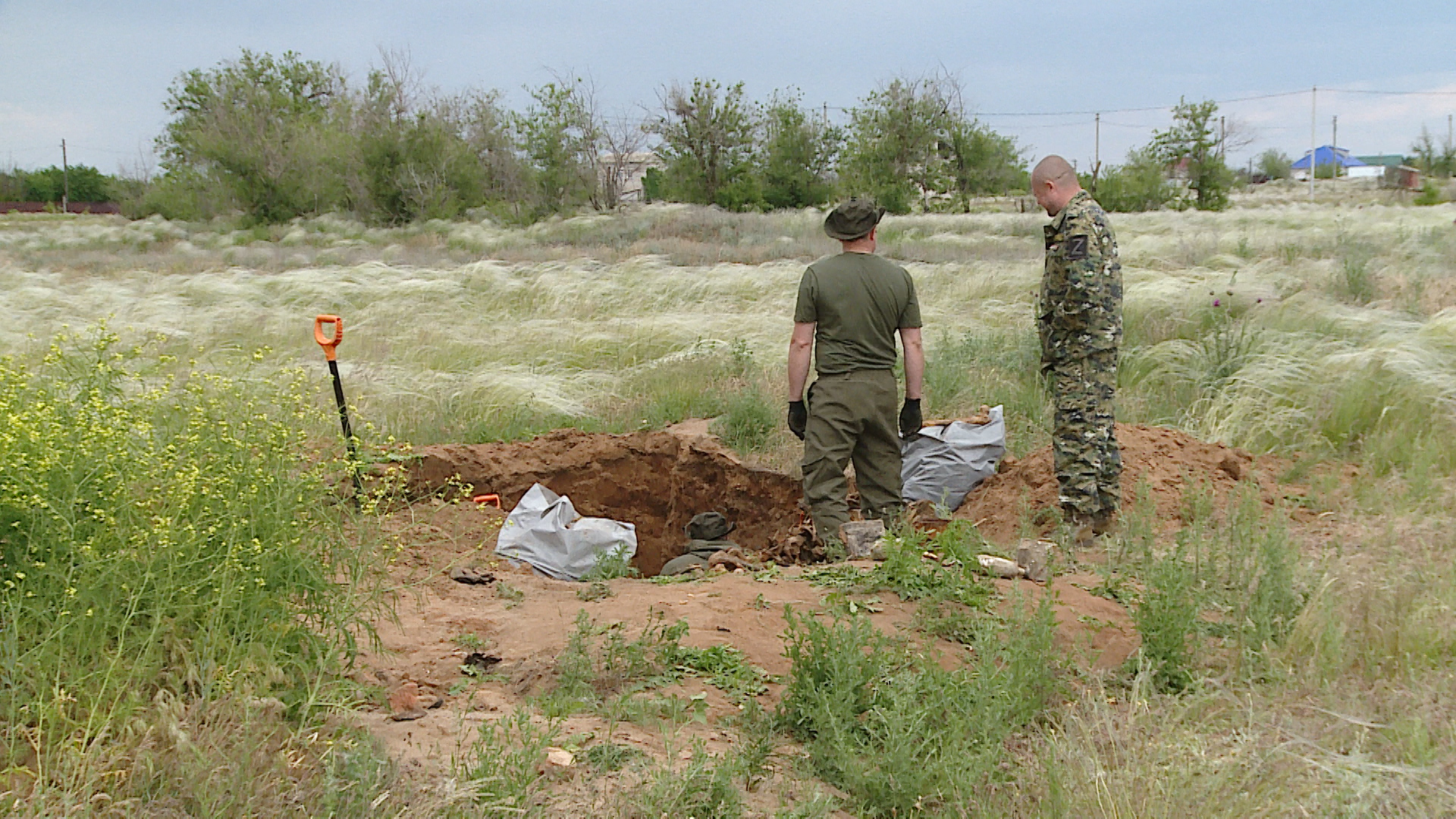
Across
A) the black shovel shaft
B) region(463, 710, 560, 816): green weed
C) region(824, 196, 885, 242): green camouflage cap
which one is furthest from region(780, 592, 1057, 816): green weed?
region(824, 196, 885, 242): green camouflage cap

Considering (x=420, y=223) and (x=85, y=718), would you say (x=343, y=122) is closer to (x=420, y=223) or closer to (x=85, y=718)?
(x=420, y=223)

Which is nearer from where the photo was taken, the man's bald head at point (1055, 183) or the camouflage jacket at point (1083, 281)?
the camouflage jacket at point (1083, 281)

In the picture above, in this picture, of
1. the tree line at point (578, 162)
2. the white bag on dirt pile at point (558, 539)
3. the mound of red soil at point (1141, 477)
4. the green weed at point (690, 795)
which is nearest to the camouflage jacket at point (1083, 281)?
the mound of red soil at point (1141, 477)

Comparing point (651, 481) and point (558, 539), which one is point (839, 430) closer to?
point (558, 539)

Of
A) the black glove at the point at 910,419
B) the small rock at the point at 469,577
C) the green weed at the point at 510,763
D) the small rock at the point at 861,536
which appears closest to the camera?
the green weed at the point at 510,763

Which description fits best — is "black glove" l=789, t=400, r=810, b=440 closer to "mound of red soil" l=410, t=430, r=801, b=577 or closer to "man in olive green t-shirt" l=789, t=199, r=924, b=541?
"man in olive green t-shirt" l=789, t=199, r=924, b=541

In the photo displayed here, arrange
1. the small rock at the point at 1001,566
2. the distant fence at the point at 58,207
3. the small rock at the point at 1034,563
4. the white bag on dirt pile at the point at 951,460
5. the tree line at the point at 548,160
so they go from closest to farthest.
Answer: the small rock at the point at 1001,566 < the small rock at the point at 1034,563 < the white bag on dirt pile at the point at 951,460 < the tree line at the point at 548,160 < the distant fence at the point at 58,207

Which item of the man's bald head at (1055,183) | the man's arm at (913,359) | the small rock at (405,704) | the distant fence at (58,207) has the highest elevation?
the distant fence at (58,207)

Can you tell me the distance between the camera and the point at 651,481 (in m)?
7.61

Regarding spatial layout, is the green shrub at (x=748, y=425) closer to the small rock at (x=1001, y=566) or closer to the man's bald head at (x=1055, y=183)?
the man's bald head at (x=1055, y=183)

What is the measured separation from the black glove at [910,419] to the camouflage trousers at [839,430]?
0.15 m

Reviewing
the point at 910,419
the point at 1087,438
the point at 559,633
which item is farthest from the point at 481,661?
the point at 1087,438

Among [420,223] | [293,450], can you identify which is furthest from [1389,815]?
[420,223]

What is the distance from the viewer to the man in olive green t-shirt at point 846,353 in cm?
573
